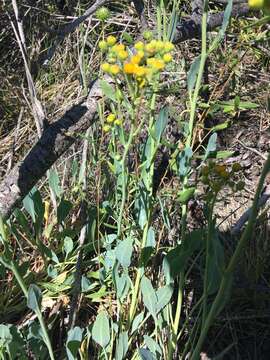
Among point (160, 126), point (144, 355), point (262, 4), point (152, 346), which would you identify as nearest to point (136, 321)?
point (152, 346)

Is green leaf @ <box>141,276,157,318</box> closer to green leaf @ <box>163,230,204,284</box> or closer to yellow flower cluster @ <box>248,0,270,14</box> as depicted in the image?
green leaf @ <box>163,230,204,284</box>

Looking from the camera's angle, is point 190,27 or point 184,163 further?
point 190,27

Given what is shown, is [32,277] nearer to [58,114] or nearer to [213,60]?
[58,114]

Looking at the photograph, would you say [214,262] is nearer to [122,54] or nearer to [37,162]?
[122,54]

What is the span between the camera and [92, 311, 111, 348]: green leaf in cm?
124

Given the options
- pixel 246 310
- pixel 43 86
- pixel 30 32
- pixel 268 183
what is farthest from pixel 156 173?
pixel 30 32

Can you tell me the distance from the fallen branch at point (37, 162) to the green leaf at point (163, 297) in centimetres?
42

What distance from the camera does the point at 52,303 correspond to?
1602mm

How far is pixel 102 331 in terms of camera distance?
1247 millimetres

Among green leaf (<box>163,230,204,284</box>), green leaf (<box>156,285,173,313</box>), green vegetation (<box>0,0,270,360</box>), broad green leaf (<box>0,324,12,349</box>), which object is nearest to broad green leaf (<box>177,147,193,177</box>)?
green vegetation (<box>0,0,270,360</box>)

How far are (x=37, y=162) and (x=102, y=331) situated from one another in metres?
0.46

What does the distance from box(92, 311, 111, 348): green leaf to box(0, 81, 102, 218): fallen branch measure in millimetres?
365

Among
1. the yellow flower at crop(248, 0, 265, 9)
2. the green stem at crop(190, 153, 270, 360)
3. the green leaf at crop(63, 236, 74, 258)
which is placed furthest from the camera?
the green leaf at crop(63, 236, 74, 258)

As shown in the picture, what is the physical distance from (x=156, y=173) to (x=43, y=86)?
2.52ft
